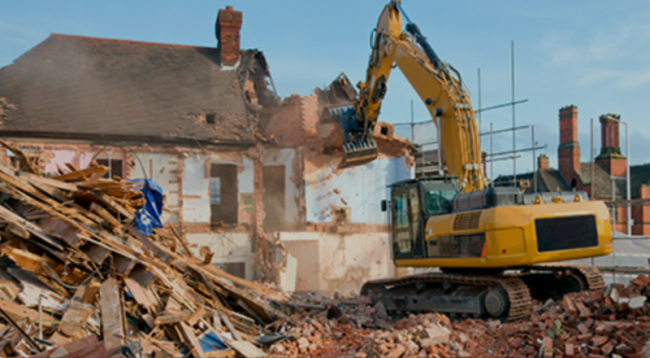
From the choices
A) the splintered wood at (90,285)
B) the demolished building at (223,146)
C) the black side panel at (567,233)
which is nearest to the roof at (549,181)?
the demolished building at (223,146)

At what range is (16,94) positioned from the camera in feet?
57.2

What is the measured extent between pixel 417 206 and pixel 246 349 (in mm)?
3988

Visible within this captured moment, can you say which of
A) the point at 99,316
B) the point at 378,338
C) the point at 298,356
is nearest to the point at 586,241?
the point at 378,338

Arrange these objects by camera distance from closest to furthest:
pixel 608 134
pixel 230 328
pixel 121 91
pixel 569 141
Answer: pixel 230 328
pixel 121 91
pixel 608 134
pixel 569 141

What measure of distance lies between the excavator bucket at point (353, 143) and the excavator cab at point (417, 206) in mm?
3689

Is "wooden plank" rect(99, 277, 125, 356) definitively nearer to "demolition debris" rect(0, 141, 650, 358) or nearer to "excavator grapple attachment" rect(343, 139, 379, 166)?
"demolition debris" rect(0, 141, 650, 358)

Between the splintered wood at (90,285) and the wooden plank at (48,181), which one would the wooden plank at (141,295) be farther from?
the wooden plank at (48,181)

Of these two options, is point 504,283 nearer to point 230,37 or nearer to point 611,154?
point 230,37

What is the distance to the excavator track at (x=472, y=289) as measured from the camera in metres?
8.47

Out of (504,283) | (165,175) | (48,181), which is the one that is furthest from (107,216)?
(165,175)

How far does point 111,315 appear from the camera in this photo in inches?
293

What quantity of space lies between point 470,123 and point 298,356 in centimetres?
495

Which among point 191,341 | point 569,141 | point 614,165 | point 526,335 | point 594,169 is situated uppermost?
point 569,141

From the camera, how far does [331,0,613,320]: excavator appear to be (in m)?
8.30
